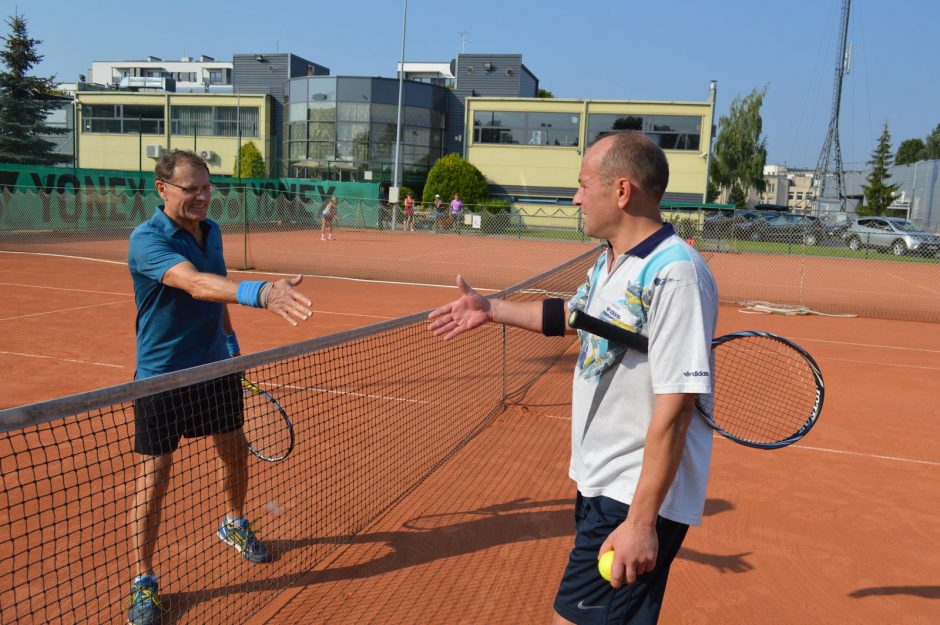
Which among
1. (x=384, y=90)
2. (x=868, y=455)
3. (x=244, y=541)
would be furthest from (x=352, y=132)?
(x=244, y=541)

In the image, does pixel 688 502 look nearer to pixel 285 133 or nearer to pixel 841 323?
pixel 841 323

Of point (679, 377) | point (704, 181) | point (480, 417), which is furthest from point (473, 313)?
point (704, 181)

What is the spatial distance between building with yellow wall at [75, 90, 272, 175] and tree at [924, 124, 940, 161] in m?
80.4

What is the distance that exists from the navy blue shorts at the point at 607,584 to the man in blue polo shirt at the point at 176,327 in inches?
58.3

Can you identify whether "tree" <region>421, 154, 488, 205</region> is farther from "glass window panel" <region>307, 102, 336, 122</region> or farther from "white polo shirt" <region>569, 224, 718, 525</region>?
"white polo shirt" <region>569, 224, 718, 525</region>

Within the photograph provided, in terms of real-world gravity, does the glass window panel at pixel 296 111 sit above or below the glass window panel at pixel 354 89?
below

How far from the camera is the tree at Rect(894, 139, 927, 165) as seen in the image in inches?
3883

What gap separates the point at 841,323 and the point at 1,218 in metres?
22.9

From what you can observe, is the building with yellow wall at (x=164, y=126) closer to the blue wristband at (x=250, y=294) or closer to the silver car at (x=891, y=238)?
the silver car at (x=891, y=238)

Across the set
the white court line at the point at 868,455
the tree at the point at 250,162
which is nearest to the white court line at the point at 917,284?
the white court line at the point at 868,455

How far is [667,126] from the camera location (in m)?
42.8

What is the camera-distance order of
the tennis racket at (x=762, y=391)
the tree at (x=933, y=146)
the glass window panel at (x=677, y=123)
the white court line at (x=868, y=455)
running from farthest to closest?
1. the tree at (x=933, y=146)
2. the glass window panel at (x=677, y=123)
3. the white court line at (x=868, y=455)
4. the tennis racket at (x=762, y=391)

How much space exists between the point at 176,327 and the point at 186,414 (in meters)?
0.42

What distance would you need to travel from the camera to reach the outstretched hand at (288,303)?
302 centimetres
